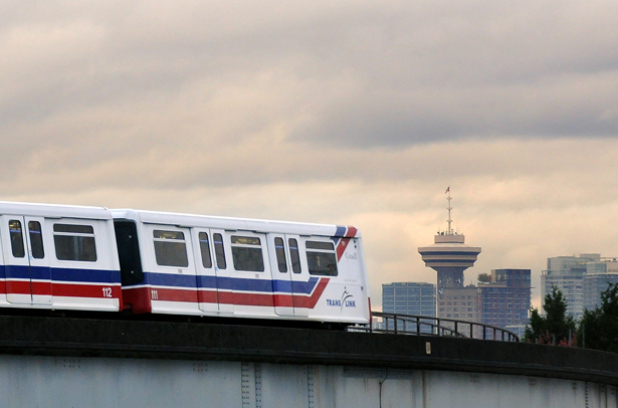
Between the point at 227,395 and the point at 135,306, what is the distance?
463 centimetres

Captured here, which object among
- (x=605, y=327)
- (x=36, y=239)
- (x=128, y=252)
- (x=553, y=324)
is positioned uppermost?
(x=36, y=239)

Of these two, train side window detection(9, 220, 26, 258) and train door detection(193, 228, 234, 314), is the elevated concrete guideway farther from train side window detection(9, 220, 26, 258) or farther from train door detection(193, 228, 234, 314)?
train side window detection(9, 220, 26, 258)

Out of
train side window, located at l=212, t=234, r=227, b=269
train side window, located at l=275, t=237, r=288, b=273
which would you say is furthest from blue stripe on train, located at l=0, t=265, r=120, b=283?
train side window, located at l=275, t=237, r=288, b=273

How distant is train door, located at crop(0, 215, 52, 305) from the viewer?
21234 millimetres

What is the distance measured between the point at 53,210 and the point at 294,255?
20.4 ft

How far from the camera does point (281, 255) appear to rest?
85.4 feet

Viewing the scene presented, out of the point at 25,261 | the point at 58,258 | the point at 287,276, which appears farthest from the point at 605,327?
the point at 25,261

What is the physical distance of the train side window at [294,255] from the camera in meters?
26.2

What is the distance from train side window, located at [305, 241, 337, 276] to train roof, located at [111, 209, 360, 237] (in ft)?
0.88

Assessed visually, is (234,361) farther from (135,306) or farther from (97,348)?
(135,306)

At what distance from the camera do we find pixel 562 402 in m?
26.5

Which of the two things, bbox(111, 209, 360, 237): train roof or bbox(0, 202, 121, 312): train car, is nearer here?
bbox(0, 202, 121, 312): train car

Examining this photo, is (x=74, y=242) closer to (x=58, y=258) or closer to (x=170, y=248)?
(x=58, y=258)

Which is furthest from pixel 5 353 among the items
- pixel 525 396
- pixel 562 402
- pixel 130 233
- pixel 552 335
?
pixel 552 335
